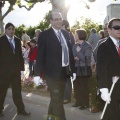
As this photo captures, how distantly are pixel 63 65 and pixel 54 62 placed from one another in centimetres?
20

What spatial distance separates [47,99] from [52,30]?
3058 millimetres

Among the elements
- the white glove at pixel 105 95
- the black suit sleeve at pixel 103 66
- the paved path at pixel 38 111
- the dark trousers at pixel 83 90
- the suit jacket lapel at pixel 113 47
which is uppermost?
the suit jacket lapel at pixel 113 47

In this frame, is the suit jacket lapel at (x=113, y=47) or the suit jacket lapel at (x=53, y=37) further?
the suit jacket lapel at (x=53, y=37)

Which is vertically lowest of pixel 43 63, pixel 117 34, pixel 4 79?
pixel 4 79

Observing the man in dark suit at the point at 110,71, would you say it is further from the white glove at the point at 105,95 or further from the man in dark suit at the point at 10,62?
the man in dark suit at the point at 10,62

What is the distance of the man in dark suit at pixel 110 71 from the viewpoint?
462 cm

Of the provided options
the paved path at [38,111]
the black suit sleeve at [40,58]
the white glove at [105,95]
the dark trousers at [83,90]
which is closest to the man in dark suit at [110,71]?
the white glove at [105,95]

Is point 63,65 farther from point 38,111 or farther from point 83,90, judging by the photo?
point 38,111

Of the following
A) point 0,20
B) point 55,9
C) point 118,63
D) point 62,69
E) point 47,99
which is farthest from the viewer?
point 0,20

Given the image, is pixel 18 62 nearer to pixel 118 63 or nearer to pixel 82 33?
pixel 82 33

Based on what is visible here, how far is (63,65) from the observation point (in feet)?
19.2

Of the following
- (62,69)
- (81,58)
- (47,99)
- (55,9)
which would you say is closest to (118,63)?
(62,69)

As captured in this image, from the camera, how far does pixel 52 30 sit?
587cm

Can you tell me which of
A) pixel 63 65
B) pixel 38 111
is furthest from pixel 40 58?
pixel 38 111
